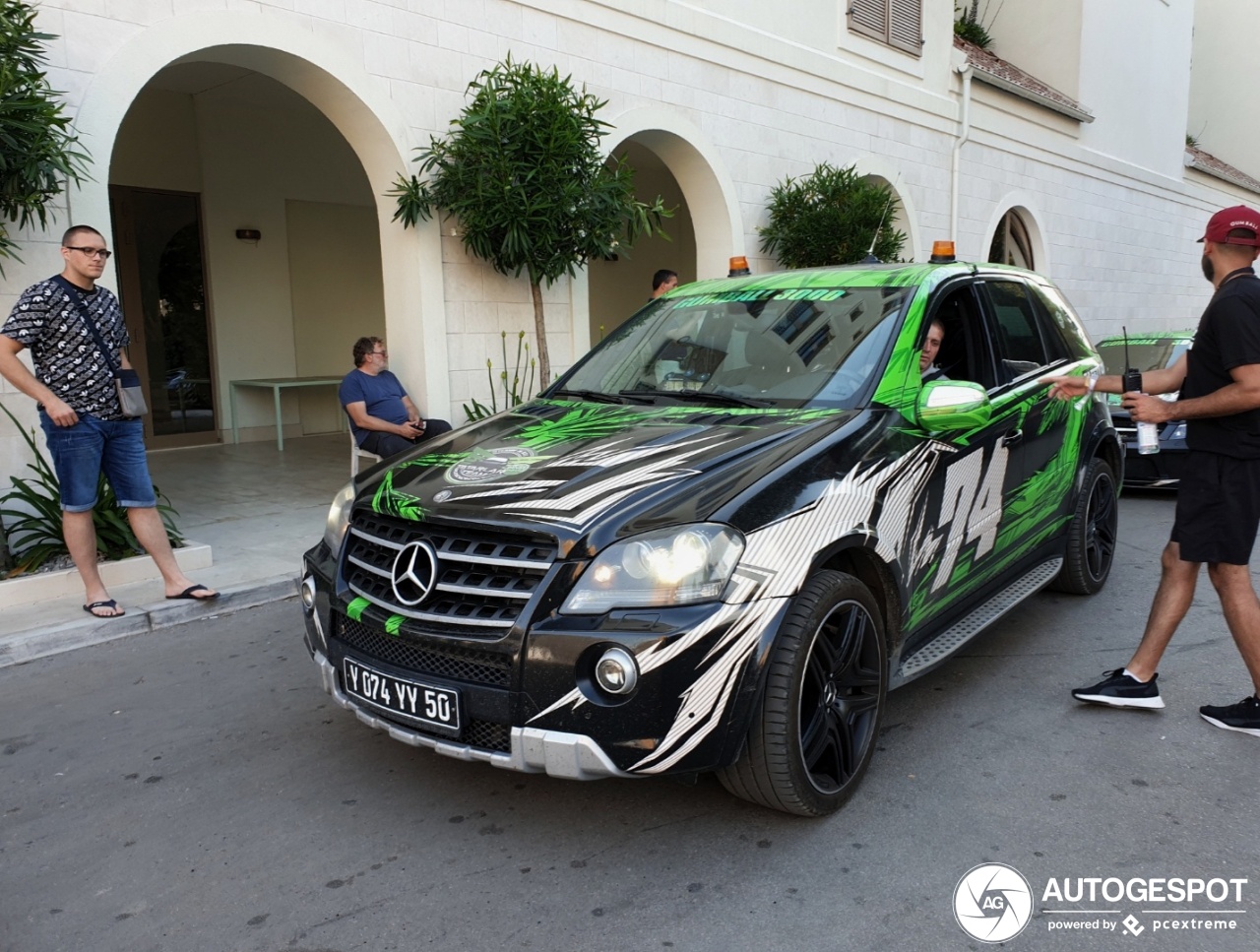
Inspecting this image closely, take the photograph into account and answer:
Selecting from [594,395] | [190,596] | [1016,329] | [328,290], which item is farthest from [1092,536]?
[328,290]

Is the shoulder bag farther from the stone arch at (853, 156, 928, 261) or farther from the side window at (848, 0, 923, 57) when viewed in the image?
the side window at (848, 0, 923, 57)

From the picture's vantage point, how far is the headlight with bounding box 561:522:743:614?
8.37ft

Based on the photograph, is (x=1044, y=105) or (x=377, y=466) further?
(x=1044, y=105)

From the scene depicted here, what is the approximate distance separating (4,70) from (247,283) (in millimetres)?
7292

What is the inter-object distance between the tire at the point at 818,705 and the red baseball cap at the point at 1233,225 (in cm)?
190

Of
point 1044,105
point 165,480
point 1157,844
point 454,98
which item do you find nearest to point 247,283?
point 165,480

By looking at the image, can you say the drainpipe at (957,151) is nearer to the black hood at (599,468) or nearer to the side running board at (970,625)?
the side running board at (970,625)

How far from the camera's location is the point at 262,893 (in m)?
2.67

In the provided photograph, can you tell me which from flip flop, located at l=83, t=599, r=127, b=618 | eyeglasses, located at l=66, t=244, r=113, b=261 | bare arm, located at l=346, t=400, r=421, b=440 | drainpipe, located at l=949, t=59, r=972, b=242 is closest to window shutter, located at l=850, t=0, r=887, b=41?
drainpipe, located at l=949, t=59, r=972, b=242

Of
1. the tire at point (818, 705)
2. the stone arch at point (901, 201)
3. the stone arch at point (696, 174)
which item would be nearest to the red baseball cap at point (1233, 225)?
the tire at point (818, 705)

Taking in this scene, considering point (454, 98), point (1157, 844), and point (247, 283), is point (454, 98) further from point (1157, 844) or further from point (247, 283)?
point (1157, 844)

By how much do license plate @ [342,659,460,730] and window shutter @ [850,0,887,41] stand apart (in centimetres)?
1190

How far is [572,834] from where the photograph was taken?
2.93m

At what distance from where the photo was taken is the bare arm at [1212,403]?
10.9 ft
